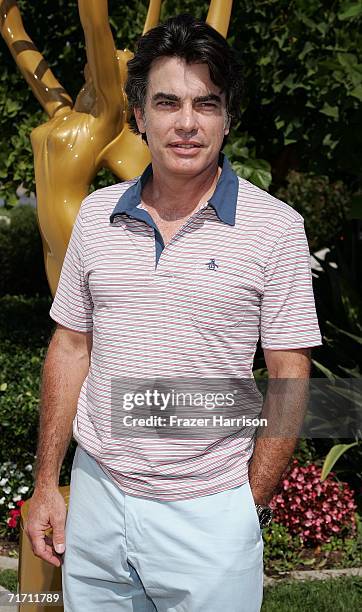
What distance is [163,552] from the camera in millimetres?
1985

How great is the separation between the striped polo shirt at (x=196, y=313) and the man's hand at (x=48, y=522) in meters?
0.21

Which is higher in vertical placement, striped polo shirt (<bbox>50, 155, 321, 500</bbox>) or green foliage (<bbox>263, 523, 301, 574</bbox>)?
striped polo shirt (<bbox>50, 155, 321, 500</bbox>)

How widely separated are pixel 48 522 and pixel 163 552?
1.19 ft

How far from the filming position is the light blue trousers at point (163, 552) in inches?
77.8

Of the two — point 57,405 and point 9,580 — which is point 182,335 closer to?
point 57,405

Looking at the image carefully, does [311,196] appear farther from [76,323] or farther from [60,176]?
[76,323]

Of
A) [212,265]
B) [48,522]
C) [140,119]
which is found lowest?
[48,522]

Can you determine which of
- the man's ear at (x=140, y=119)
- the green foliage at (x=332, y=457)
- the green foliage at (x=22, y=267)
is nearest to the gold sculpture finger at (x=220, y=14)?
the man's ear at (x=140, y=119)

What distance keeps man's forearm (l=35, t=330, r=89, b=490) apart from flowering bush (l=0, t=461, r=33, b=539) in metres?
2.61

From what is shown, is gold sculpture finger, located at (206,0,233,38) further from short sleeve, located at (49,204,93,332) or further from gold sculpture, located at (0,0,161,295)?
short sleeve, located at (49,204,93,332)

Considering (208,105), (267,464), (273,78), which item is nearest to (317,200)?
(273,78)

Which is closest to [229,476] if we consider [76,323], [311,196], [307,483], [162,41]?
[76,323]

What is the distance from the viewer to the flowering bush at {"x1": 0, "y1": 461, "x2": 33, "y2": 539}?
4.75m

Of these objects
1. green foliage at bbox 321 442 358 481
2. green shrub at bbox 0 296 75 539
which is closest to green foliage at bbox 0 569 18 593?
green shrub at bbox 0 296 75 539
